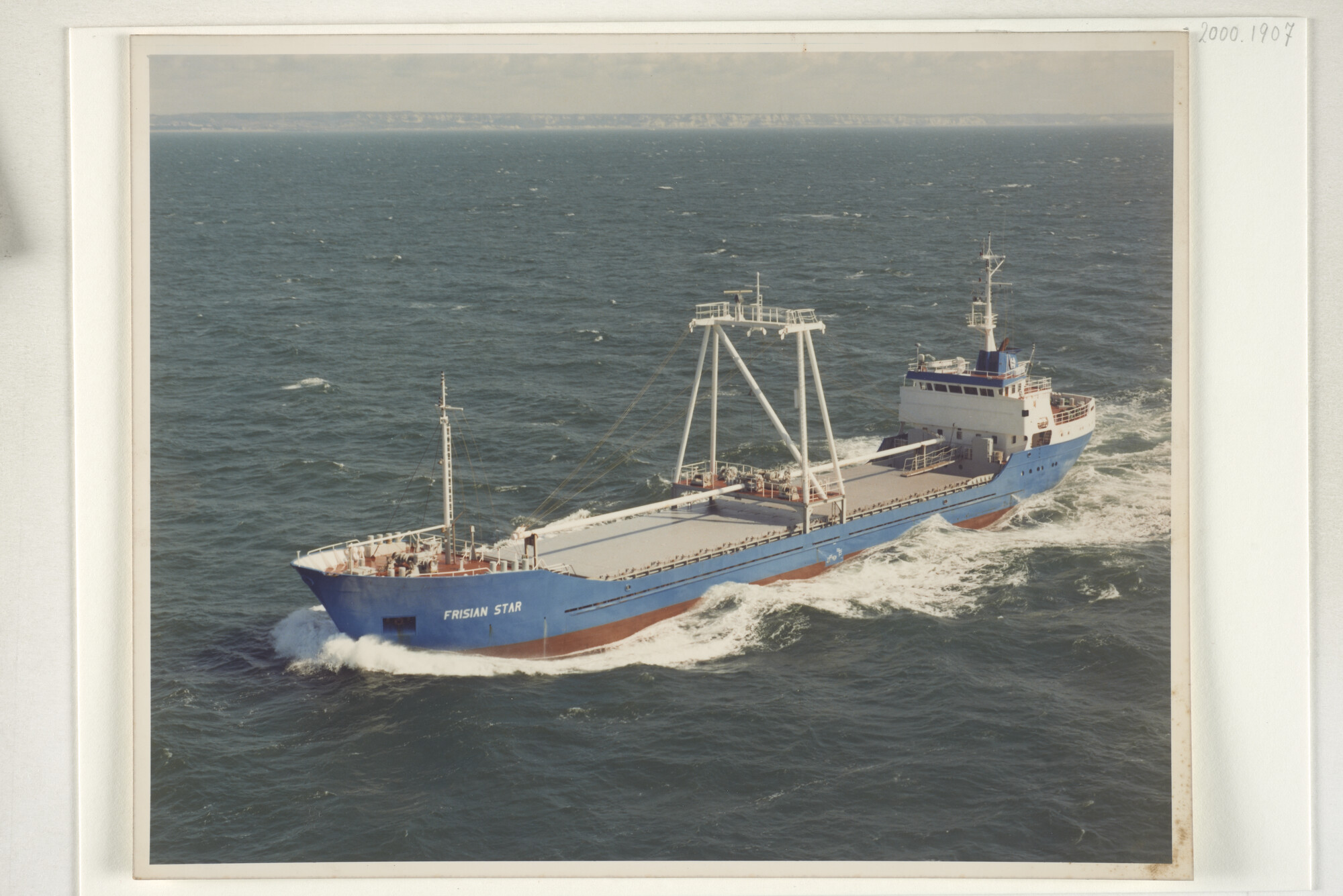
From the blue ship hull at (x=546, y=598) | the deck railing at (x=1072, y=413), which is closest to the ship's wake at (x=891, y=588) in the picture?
the blue ship hull at (x=546, y=598)

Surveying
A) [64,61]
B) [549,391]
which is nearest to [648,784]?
[64,61]

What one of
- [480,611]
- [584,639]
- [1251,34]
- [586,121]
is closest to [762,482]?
[584,639]

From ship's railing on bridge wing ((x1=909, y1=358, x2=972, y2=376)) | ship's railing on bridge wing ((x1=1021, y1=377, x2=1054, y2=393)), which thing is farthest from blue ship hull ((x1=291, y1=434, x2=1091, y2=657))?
ship's railing on bridge wing ((x1=1021, y1=377, x2=1054, y2=393))

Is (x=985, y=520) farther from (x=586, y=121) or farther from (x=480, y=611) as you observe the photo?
(x=586, y=121)

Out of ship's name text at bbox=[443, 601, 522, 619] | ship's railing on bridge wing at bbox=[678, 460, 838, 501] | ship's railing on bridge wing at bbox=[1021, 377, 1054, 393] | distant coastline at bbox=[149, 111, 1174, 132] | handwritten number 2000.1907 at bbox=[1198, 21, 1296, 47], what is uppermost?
distant coastline at bbox=[149, 111, 1174, 132]

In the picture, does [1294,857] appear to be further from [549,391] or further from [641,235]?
[641,235]

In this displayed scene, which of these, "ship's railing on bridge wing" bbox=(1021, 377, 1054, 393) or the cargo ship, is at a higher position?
"ship's railing on bridge wing" bbox=(1021, 377, 1054, 393)

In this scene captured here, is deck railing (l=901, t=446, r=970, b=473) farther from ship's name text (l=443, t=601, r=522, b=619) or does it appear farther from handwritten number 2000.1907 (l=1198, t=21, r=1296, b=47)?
handwritten number 2000.1907 (l=1198, t=21, r=1296, b=47)
